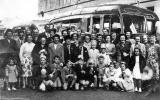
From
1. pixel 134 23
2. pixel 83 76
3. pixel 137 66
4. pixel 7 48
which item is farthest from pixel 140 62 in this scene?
pixel 7 48

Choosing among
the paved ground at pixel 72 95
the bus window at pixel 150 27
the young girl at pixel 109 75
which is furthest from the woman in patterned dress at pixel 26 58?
the bus window at pixel 150 27

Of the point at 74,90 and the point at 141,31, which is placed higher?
the point at 141,31

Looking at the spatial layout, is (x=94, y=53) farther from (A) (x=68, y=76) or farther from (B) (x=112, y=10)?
(B) (x=112, y=10)

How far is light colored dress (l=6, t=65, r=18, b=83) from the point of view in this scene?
8.99 metres

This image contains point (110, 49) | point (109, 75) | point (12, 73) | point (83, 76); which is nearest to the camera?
point (12, 73)

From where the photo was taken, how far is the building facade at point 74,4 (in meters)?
19.5

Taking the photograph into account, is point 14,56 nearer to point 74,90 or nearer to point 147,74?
point 74,90

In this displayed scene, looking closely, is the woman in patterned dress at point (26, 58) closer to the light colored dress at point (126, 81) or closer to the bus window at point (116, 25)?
the light colored dress at point (126, 81)

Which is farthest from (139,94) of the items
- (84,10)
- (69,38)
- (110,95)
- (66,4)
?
(66,4)

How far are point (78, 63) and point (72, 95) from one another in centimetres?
113

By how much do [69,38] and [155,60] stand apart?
2487 mm

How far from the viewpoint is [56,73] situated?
914cm

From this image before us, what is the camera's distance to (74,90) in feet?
30.3

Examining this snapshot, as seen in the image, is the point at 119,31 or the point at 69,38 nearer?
the point at 69,38
